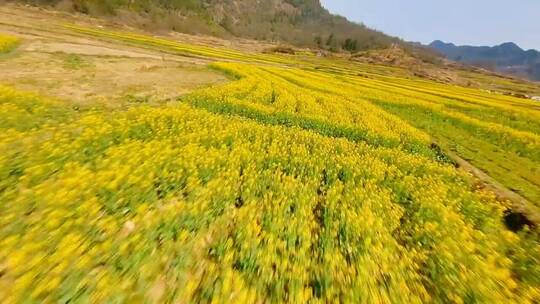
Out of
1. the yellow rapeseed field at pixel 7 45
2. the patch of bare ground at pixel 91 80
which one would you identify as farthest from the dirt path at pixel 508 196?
the yellow rapeseed field at pixel 7 45

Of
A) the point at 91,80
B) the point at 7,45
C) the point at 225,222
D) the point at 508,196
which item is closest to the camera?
the point at 225,222

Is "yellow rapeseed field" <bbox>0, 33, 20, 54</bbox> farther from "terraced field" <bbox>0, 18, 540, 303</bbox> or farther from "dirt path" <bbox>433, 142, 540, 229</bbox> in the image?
"dirt path" <bbox>433, 142, 540, 229</bbox>

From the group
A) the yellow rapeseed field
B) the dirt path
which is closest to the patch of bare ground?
the yellow rapeseed field

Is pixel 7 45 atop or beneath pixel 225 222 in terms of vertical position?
beneath

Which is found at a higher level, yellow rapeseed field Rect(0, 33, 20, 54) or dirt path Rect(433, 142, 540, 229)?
dirt path Rect(433, 142, 540, 229)

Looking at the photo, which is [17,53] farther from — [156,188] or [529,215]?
[529,215]

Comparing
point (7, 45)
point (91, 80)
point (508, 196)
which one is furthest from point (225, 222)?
point (7, 45)

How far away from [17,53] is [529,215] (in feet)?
113

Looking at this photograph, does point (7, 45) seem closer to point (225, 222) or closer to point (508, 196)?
point (225, 222)

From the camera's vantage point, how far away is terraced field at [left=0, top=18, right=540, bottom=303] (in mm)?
4648

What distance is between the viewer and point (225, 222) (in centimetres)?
668

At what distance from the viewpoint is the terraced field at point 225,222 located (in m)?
4.65

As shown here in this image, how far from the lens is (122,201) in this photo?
20.4 ft

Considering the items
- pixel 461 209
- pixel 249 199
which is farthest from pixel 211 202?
pixel 461 209
